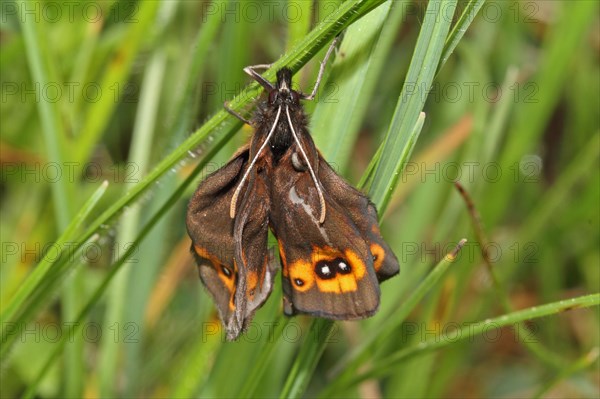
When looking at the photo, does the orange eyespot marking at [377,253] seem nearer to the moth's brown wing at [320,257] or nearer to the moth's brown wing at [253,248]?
the moth's brown wing at [320,257]

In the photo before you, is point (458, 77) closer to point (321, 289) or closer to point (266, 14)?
point (266, 14)

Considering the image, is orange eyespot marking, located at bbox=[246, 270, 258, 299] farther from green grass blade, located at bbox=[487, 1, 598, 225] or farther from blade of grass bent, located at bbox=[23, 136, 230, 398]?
green grass blade, located at bbox=[487, 1, 598, 225]

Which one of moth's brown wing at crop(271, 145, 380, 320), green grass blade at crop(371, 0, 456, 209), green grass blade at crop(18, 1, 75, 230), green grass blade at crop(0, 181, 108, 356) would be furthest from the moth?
green grass blade at crop(18, 1, 75, 230)

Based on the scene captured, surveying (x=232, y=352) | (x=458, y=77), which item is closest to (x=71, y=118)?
(x=232, y=352)

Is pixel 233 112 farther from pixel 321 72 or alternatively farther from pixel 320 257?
pixel 320 257

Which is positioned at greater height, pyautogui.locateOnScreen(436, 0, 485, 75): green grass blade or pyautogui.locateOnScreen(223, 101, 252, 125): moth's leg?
pyautogui.locateOnScreen(436, 0, 485, 75): green grass blade

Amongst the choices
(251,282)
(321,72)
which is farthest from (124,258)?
(321,72)
